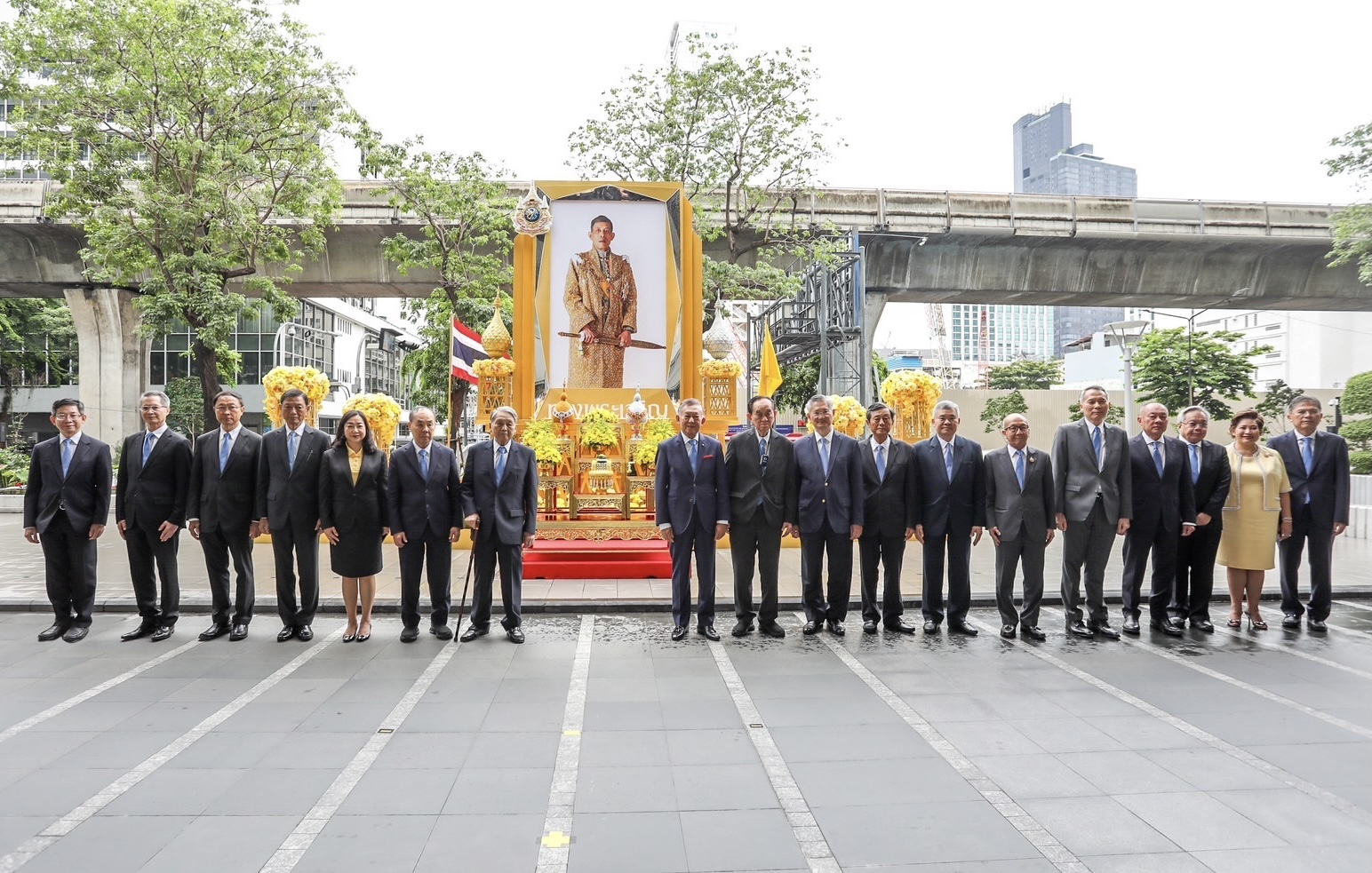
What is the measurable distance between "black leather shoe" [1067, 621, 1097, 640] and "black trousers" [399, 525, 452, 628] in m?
4.66

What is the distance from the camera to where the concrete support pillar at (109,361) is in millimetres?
24281

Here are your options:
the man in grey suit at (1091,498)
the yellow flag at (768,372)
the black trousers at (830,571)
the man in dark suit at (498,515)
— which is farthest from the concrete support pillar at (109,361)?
the man in grey suit at (1091,498)

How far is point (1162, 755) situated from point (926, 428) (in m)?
10.1

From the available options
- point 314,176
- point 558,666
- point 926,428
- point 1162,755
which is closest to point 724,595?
point 558,666

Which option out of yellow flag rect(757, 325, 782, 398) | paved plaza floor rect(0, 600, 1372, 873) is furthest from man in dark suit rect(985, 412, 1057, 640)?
yellow flag rect(757, 325, 782, 398)

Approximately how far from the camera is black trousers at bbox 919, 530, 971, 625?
7.05m

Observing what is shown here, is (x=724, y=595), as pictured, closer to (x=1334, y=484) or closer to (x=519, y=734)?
(x=519, y=734)

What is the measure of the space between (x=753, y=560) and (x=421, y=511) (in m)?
2.66

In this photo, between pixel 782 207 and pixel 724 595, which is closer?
pixel 724 595

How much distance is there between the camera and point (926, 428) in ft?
46.3

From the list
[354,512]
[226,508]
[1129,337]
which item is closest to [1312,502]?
[354,512]

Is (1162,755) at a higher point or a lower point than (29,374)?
lower

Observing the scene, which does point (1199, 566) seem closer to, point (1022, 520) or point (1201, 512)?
point (1201, 512)

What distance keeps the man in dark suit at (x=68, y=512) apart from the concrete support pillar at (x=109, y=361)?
2007 cm
